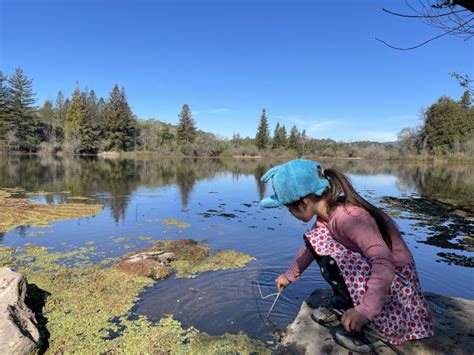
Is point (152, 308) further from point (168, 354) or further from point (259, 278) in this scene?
point (259, 278)

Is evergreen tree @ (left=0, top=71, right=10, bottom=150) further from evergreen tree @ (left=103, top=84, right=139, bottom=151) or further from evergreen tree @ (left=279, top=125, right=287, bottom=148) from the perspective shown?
evergreen tree @ (left=279, top=125, right=287, bottom=148)

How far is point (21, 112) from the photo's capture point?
2296 inches

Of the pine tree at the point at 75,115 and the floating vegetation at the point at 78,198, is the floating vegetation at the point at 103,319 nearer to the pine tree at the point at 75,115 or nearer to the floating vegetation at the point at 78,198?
the floating vegetation at the point at 78,198

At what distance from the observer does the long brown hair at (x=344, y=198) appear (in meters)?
2.26

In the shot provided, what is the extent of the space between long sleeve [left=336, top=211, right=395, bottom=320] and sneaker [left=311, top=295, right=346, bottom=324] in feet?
2.01

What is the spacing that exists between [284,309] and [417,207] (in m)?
13.2

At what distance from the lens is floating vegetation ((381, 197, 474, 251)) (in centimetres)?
959

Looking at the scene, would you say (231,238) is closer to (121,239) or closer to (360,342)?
(121,239)

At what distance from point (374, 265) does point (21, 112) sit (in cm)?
6855

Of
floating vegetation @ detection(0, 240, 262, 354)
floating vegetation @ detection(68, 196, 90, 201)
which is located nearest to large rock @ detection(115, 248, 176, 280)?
floating vegetation @ detection(0, 240, 262, 354)

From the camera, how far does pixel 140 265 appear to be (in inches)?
248

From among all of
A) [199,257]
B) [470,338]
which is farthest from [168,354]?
[199,257]

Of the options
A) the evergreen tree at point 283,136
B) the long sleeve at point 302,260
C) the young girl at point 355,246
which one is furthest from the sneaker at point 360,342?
the evergreen tree at point 283,136

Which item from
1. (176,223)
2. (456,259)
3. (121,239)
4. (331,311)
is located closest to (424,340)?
(331,311)
